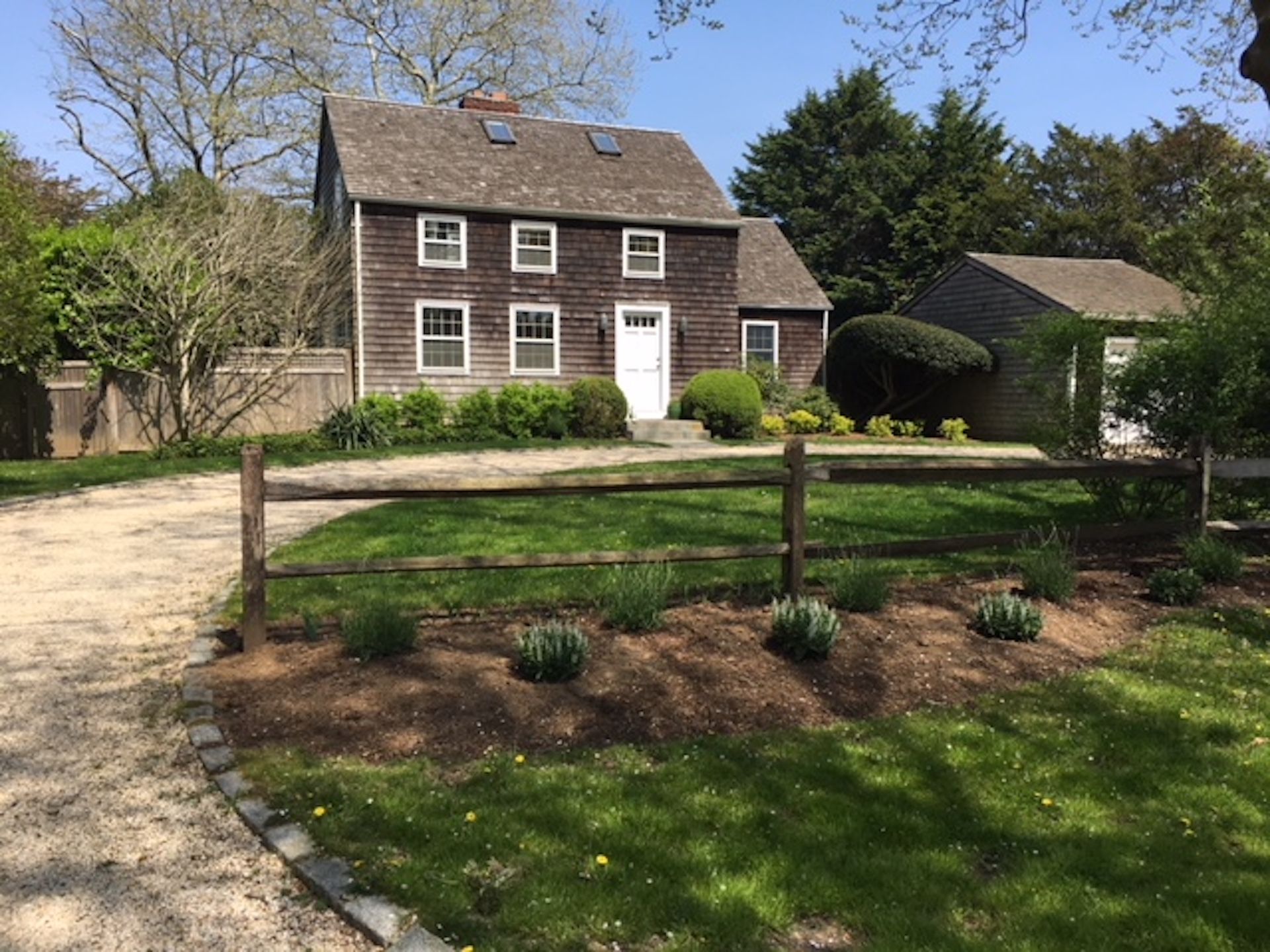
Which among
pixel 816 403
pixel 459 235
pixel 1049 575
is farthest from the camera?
pixel 816 403

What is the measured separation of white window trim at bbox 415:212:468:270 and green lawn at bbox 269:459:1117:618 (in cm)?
1225

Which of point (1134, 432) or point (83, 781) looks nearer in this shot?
point (83, 781)

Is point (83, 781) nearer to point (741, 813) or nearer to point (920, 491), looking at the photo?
point (741, 813)

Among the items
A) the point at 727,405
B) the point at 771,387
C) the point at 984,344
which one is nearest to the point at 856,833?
the point at 727,405

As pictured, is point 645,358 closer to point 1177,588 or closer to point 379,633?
point 1177,588

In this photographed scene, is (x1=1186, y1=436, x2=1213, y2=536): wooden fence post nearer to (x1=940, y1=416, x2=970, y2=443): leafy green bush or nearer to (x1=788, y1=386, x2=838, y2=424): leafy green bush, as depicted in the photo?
(x1=940, y1=416, x2=970, y2=443): leafy green bush

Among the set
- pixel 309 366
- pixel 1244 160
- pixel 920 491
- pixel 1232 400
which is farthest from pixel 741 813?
pixel 1244 160

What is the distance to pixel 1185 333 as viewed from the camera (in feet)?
25.6

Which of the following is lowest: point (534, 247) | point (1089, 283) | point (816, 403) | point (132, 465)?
point (132, 465)

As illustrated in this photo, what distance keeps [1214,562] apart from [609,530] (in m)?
4.81

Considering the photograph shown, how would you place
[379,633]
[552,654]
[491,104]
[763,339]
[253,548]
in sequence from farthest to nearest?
1. [763,339]
2. [491,104]
3. [253,548]
4. [379,633]
5. [552,654]

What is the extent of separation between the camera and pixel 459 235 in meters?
22.3

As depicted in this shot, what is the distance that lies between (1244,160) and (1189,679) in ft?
112

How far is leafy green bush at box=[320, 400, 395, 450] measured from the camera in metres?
18.8
